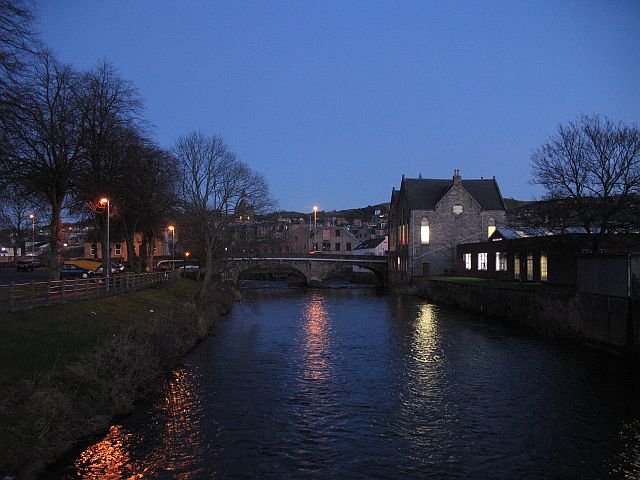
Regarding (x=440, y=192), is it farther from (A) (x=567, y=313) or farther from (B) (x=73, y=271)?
(B) (x=73, y=271)

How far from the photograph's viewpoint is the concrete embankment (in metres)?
23.6

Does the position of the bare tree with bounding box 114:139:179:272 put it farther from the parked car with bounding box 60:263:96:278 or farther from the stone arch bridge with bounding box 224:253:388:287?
the stone arch bridge with bounding box 224:253:388:287

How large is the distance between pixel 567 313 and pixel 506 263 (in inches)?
917

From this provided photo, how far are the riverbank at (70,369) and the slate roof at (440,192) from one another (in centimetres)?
4982

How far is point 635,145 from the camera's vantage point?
110ft

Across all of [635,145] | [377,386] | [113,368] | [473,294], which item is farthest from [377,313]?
[113,368]

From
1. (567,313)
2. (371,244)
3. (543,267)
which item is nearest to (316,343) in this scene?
(567,313)

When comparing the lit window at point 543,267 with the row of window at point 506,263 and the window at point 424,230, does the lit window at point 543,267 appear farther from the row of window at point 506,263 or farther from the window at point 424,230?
the window at point 424,230

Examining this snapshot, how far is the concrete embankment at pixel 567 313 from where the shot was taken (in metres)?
23.6

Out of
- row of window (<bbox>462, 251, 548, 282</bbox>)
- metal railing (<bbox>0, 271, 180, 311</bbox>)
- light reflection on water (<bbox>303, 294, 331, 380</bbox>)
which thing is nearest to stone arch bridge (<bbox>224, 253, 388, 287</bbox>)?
row of window (<bbox>462, 251, 548, 282</bbox>)

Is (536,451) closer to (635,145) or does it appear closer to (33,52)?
(33,52)

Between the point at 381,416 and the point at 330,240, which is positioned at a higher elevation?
the point at 330,240

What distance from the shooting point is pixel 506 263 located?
53.2m

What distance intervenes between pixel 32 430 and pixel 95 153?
1009 inches
